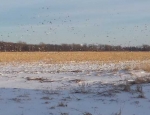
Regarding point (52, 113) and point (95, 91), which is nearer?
point (52, 113)

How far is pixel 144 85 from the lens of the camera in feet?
37.8

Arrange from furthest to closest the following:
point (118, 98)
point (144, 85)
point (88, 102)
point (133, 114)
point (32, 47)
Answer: point (32, 47)
point (144, 85)
point (118, 98)
point (88, 102)
point (133, 114)

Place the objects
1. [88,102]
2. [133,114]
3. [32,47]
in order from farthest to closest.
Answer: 1. [32,47]
2. [88,102]
3. [133,114]

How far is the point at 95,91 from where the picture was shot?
34.9 ft

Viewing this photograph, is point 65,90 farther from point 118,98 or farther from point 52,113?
point 52,113

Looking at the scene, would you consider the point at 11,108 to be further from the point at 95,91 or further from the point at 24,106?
the point at 95,91

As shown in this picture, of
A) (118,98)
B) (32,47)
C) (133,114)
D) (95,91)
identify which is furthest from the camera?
(32,47)

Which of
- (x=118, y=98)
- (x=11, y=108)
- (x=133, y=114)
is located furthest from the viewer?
(x=118, y=98)

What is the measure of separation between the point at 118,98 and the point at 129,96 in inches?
15.1

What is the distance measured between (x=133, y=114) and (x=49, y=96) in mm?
2950

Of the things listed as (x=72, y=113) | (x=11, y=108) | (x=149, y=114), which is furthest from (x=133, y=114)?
(x=11, y=108)

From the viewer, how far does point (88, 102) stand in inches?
347

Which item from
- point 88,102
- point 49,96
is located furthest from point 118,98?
point 49,96

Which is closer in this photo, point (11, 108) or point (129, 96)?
point (11, 108)
